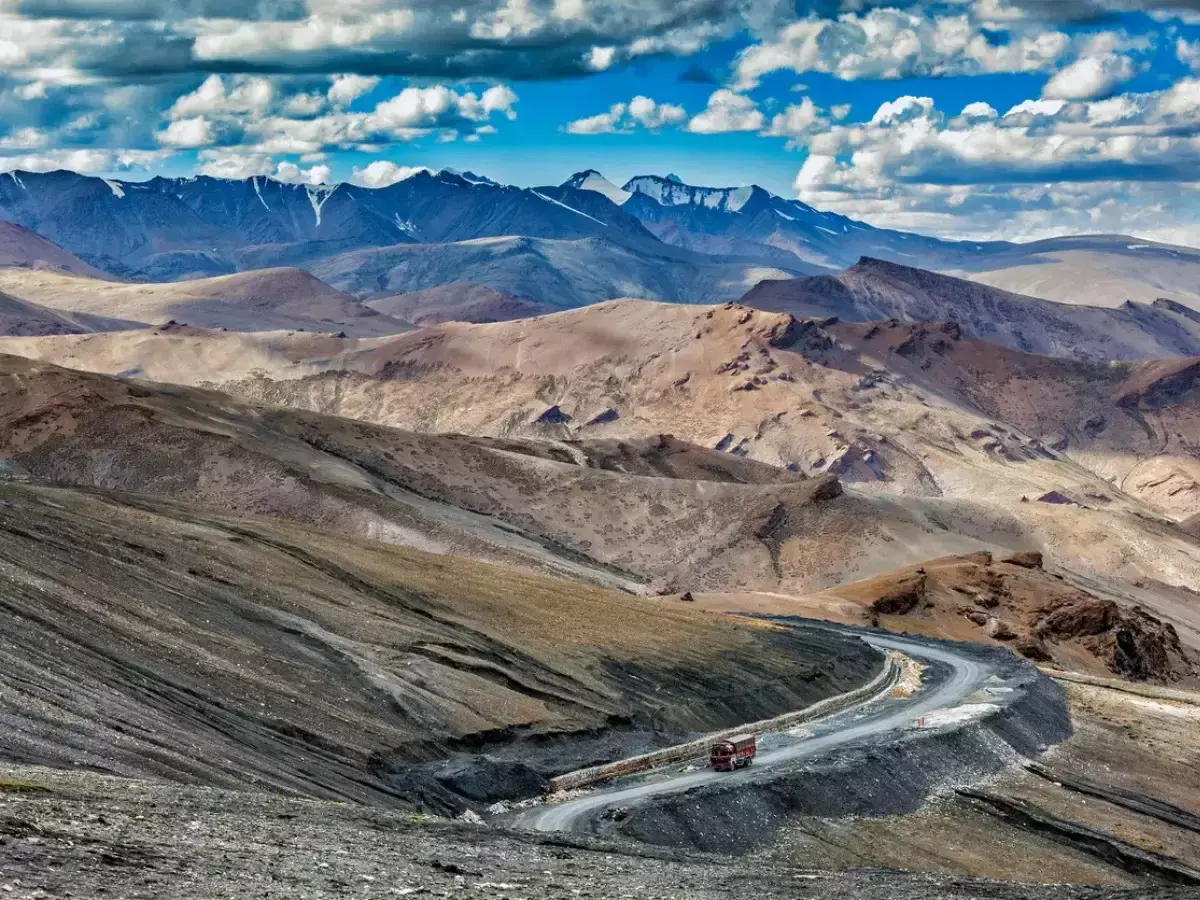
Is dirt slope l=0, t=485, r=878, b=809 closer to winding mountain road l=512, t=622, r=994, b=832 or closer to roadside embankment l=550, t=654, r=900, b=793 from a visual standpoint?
roadside embankment l=550, t=654, r=900, b=793

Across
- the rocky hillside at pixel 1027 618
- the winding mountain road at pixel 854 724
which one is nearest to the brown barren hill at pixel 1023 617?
the rocky hillside at pixel 1027 618

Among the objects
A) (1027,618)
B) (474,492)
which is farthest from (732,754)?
(474,492)

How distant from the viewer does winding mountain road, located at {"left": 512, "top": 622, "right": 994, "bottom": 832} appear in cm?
4722

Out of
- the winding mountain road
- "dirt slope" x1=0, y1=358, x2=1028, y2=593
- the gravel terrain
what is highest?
the gravel terrain

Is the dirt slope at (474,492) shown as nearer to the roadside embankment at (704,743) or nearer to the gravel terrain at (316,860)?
the roadside embankment at (704,743)

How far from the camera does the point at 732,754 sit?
54375 mm

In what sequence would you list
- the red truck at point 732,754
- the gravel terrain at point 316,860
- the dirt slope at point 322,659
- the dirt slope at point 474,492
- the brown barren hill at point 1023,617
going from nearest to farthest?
1. the gravel terrain at point 316,860
2. the dirt slope at point 322,659
3. the red truck at point 732,754
4. the brown barren hill at point 1023,617
5. the dirt slope at point 474,492

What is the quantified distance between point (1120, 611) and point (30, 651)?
90.3 metres

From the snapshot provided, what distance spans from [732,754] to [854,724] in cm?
1619

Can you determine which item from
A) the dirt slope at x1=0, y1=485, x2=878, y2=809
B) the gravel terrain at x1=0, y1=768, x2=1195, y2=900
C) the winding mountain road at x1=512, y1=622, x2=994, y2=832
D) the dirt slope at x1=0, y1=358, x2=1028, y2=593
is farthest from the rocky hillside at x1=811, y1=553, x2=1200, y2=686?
the gravel terrain at x1=0, y1=768, x2=1195, y2=900

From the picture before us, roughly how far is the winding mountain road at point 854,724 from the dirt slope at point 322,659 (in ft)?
7.58

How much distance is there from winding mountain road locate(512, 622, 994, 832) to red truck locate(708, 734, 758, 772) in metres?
0.42

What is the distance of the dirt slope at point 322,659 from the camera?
3944 cm

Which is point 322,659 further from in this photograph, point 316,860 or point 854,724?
point 316,860
